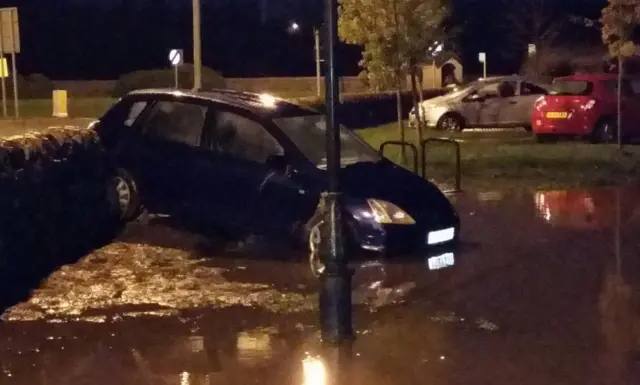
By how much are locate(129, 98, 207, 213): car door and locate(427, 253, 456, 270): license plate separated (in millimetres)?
2766

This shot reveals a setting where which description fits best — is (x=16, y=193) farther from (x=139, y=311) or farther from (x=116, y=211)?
(x=116, y=211)

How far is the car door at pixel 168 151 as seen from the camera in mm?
12867

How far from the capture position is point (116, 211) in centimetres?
1347

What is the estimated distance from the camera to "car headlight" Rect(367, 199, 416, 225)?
11586 mm

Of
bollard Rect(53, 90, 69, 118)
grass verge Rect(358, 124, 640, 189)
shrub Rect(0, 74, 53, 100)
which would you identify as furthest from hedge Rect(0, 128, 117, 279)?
shrub Rect(0, 74, 53, 100)

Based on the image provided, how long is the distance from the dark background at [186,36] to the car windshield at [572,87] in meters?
39.9

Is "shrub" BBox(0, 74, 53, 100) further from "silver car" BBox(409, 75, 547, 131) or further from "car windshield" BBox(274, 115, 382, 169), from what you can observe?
"car windshield" BBox(274, 115, 382, 169)

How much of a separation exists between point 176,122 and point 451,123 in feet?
58.2

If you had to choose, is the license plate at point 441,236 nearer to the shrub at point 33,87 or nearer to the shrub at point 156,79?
the shrub at point 156,79

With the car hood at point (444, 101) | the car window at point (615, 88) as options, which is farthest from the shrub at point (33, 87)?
the car window at point (615, 88)

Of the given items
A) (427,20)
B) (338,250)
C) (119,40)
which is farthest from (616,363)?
(119,40)

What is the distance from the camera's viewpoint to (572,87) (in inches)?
991

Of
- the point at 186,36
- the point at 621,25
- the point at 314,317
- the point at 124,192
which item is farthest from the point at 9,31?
the point at 186,36

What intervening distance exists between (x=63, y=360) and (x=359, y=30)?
12.9 m
